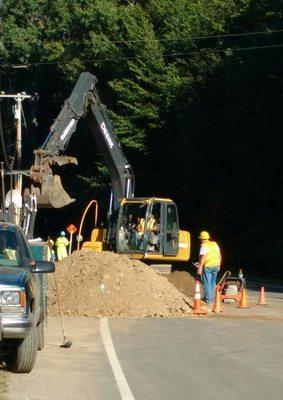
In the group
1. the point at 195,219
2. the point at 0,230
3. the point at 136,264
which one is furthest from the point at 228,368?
the point at 195,219

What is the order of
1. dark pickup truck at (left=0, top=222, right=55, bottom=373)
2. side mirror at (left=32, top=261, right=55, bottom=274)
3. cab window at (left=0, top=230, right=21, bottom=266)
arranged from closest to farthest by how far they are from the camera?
dark pickup truck at (left=0, top=222, right=55, bottom=373)
side mirror at (left=32, top=261, right=55, bottom=274)
cab window at (left=0, top=230, right=21, bottom=266)

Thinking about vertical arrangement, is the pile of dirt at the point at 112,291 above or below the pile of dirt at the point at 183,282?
above

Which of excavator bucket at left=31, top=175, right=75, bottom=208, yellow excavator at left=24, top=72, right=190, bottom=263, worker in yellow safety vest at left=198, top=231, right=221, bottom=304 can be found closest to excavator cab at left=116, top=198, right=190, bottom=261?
yellow excavator at left=24, top=72, right=190, bottom=263

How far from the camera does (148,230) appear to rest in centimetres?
3028

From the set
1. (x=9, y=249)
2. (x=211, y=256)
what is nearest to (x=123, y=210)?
(x=211, y=256)

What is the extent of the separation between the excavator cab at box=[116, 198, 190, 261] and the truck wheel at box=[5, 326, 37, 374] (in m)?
17.2

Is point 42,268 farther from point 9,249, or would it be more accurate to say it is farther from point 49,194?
point 49,194

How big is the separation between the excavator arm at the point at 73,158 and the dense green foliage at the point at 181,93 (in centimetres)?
1610

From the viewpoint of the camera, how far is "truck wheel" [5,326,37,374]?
41.9 feet

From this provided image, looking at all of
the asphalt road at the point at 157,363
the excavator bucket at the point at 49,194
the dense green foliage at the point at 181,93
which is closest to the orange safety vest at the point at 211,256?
the excavator bucket at the point at 49,194

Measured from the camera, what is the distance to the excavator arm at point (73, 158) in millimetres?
26156

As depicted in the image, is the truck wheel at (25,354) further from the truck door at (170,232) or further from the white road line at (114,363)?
the truck door at (170,232)

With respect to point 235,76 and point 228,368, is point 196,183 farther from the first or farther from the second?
point 228,368

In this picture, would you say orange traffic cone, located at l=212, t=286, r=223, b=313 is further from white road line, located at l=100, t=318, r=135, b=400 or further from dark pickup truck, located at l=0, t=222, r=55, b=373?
dark pickup truck, located at l=0, t=222, r=55, b=373
